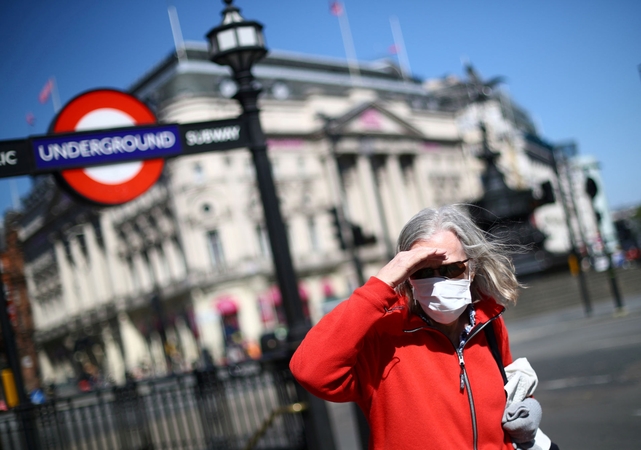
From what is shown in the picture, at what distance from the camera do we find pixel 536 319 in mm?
24375

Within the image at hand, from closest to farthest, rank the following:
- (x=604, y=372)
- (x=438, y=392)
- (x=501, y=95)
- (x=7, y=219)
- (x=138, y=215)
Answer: (x=438, y=392) < (x=7, y=219) < (x=604, y=372) < (x=138, y=215) < (x=501, y=95)

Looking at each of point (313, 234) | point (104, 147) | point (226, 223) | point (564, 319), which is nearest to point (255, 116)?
point (104, 147)

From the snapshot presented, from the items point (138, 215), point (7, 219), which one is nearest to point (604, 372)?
point (7, 219)

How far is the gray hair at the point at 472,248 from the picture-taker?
262 centimetres

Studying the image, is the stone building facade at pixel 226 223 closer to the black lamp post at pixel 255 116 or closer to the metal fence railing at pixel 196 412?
the metal fence railing at pixel 196 412

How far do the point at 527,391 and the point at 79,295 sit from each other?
57.2m

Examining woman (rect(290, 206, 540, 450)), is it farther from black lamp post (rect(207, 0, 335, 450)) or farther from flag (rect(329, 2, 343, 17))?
flag (rect(329, 2, 343, 17))

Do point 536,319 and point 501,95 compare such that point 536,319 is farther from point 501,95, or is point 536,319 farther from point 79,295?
point 501,95

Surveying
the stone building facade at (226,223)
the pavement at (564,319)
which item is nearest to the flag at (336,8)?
the stone building facade at (226,223)

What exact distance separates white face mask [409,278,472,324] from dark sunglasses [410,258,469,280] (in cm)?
3

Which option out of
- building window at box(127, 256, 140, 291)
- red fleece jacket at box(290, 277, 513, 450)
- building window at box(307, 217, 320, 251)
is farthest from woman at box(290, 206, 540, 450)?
building window at box(127, 256, 140, 291)

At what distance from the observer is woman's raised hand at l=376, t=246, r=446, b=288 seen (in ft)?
8.00

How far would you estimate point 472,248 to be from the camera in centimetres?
262

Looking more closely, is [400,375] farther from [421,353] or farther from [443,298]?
[443,298]
